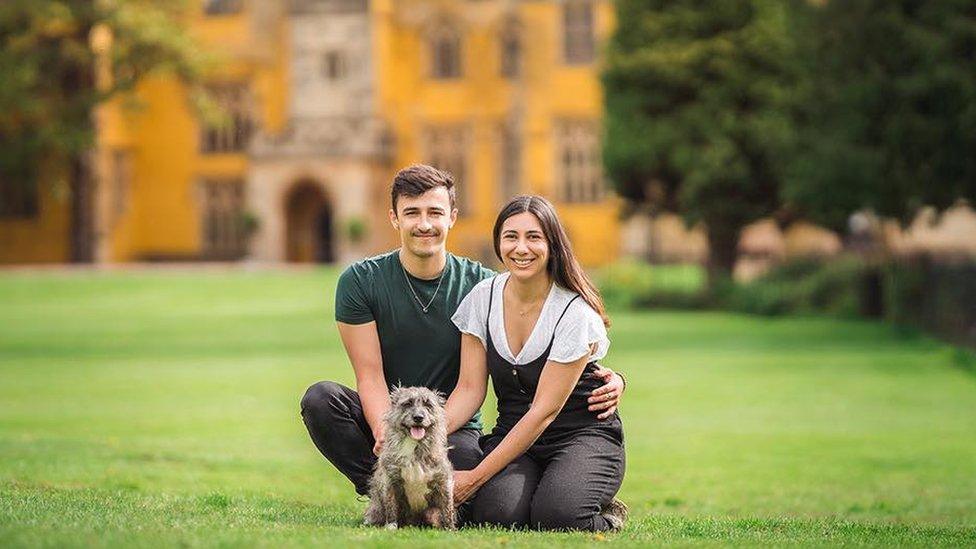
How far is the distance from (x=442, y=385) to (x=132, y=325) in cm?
2202

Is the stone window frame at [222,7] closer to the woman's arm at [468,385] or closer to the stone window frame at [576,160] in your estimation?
the stone window frame at [576,160]

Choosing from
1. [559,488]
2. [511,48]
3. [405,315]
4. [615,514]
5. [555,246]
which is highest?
[511,48]

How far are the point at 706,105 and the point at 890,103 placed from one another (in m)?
10.4

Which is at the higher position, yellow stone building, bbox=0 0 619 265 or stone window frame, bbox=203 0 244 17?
stone window frame, bbox=203 0 244 17

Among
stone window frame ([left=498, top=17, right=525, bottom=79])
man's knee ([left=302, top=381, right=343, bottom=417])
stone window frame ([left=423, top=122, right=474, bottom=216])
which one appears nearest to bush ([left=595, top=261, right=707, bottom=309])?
stone window frame ([left=423, top=122, right=474, bottom=216])

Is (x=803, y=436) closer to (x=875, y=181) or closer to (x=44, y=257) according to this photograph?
(x=875, y=181)

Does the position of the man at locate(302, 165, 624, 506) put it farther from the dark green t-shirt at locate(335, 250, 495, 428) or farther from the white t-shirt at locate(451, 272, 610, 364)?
the white t-shirt at locate(451, 272, 610, 364)

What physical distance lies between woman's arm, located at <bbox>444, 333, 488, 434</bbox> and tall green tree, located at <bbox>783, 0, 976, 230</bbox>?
14.5 m

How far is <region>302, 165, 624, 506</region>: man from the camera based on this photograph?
758cm

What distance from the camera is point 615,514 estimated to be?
25.5 feet

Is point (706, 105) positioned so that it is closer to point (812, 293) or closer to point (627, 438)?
point (812, 293)

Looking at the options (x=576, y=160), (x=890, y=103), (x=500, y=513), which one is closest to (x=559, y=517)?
(x=500, y=513)

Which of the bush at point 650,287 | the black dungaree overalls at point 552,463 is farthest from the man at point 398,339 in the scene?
the bush at point 650,287

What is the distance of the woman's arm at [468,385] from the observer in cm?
755
